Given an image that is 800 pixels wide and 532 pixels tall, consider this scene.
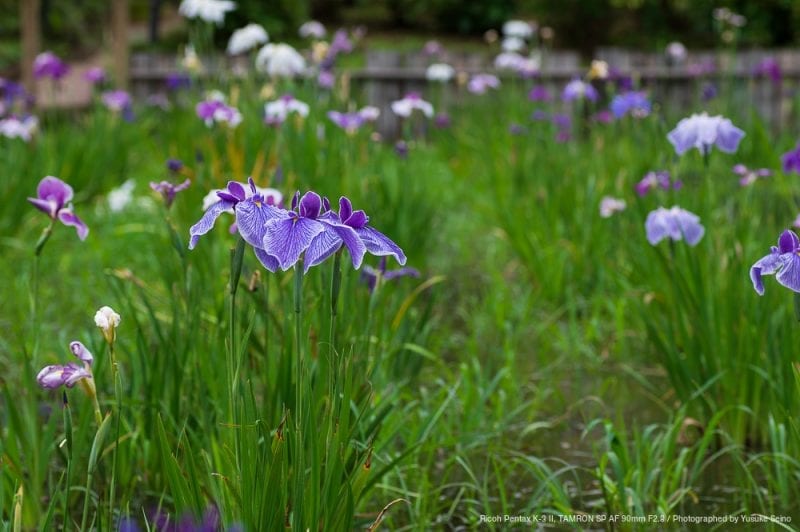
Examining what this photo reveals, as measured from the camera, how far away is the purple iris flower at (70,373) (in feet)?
4.33

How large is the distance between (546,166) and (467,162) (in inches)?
70.5

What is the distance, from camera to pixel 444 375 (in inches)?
111

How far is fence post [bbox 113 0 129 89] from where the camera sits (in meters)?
7.33

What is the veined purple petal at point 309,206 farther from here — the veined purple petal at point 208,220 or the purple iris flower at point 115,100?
the purple iris flower at point 115,100

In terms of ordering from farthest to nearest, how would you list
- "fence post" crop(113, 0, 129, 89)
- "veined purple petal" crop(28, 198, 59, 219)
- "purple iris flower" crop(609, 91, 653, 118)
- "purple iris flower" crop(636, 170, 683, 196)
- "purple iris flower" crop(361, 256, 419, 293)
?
"fence post" crop(113, 0, 129, 89)
"purple iris flower" crop(609, 91, 653, 118)
"purple iris flower" crop(636, 170, 683, 196)
"purple iris flower" crop(361, 256, 419, 293)
"veined purple petal" crop(28, 198, 59, 219)

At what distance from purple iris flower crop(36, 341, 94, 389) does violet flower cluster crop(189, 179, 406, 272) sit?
0.71ft

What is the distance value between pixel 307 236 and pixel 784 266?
2.21ft

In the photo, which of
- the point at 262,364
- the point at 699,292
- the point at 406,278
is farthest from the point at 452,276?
the point at 262,364

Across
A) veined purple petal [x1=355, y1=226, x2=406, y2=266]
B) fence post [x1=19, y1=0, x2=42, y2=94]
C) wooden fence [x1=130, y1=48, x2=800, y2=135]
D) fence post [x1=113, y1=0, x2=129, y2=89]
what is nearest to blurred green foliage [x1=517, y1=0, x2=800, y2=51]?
wooden fence [x1=130, y1=48, x2=800, y2=135]

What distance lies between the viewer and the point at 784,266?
1.37 metres

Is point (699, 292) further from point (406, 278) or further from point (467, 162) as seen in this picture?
point (467, 162)

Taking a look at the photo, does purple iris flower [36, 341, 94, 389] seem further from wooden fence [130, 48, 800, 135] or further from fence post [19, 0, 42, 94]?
wooden fence [130, 48, 800, 135]

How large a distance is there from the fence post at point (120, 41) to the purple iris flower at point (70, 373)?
6.30m

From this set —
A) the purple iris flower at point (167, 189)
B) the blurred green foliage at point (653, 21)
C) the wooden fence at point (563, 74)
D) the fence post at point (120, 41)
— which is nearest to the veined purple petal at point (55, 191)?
the purple iris flower at point (167, 189)
